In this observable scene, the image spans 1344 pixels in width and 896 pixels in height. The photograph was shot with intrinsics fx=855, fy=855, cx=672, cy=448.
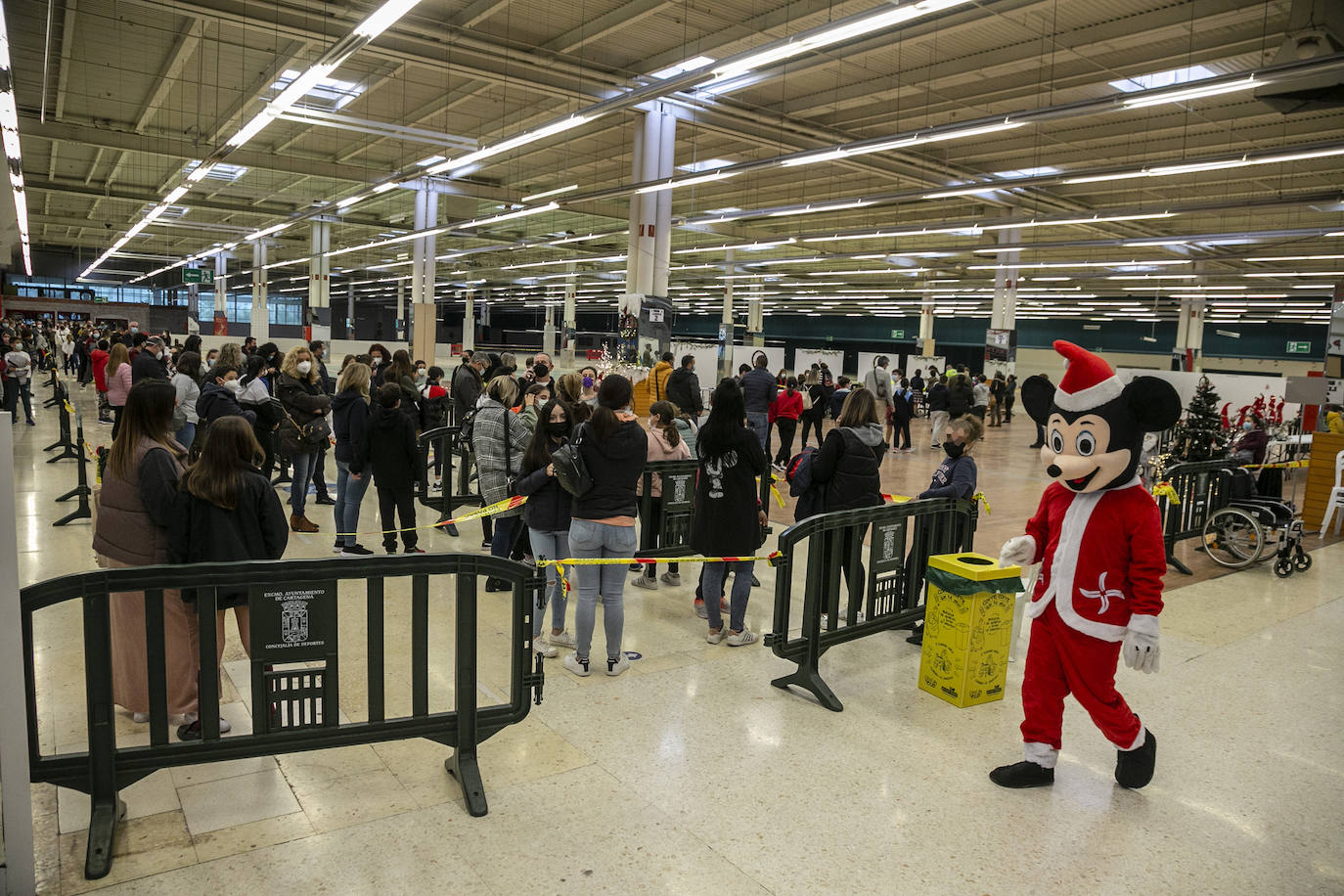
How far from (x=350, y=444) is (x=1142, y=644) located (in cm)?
518

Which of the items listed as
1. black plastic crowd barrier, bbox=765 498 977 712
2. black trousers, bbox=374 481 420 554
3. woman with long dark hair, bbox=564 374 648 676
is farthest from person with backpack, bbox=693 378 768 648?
black trousers, bbox=374 481 420 554

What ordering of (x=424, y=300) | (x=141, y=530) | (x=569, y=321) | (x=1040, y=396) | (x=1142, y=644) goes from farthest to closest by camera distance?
(x=569, y=321), (x=424, y=300), (x=1040, y=396), (x=141, y=530), (x=1142, y=644)

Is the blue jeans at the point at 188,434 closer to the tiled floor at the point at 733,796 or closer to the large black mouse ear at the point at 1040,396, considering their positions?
the tiled floor at the point at 733,796

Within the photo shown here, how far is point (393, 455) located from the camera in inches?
246


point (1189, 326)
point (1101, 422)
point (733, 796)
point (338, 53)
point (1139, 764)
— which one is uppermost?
point (338, 53)

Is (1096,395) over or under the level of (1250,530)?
over

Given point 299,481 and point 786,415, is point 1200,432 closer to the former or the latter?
point 786,415

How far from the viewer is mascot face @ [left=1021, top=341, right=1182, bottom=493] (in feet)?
10.9

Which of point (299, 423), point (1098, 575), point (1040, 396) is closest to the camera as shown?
point (1098, 575)

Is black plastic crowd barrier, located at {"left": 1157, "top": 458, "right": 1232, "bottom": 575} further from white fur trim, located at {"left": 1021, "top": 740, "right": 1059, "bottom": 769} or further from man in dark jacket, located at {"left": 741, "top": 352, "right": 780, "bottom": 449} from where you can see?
man in dark jacket, located at {"left": 741, "top": 352, "right": 780, "bottom": 449}

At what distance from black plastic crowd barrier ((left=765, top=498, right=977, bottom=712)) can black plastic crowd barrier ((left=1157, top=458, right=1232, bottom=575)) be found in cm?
330

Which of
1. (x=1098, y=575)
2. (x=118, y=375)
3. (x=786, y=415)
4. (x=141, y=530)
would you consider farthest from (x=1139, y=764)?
(x=118, y=375)

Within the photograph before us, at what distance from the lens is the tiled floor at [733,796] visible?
2801 millimetres

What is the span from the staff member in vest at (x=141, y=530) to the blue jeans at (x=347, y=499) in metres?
2.82
